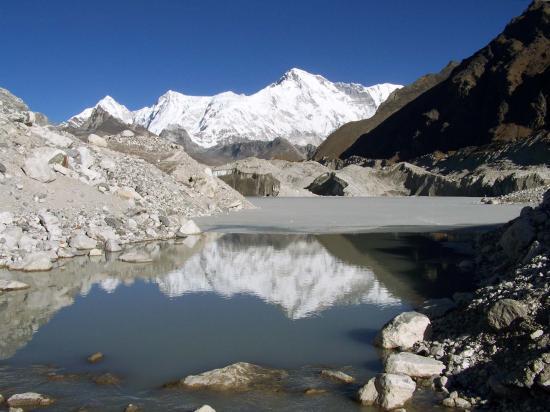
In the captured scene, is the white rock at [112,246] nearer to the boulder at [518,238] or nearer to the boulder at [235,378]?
the boulder at [235,378]

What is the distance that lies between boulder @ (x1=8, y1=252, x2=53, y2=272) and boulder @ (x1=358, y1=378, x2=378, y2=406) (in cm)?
1003

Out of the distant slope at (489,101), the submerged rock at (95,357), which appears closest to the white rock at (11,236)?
the submerged rock at (95,357)

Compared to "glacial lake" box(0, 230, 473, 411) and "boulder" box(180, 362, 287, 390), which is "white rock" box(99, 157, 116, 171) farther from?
"boulder" box(180, 362, 287, 390)

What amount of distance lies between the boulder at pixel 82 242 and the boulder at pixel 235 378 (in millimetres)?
10904

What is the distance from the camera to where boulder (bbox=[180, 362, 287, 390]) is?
6.57m

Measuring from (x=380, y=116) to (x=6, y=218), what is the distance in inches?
5088

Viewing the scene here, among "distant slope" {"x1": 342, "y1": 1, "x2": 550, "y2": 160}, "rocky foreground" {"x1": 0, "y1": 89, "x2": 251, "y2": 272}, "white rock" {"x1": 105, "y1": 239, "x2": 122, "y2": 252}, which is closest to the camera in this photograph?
"rocky foreground" {"x1": 0, "y1": 89, "x2": 251, "y2": 272}

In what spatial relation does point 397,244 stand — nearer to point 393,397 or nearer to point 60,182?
point 60,182

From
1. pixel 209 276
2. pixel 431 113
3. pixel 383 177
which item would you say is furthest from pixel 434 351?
pixel 431 113

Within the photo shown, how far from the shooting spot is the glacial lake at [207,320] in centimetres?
648

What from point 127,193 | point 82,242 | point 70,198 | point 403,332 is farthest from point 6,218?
point 403,332

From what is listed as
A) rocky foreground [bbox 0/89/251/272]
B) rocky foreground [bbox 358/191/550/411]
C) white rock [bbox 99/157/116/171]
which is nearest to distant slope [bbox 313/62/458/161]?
rocky foreground [bbox 0/89/251/272]

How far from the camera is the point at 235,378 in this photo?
6711 millimetres

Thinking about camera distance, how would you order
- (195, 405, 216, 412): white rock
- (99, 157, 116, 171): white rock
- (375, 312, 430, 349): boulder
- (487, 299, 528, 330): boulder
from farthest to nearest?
(99, 157, 116, 171): white rock < (375, 312, 430, 349): boulder < (487, 299, 528, 330): boulder < (195, 405, 216, 412): white rock
